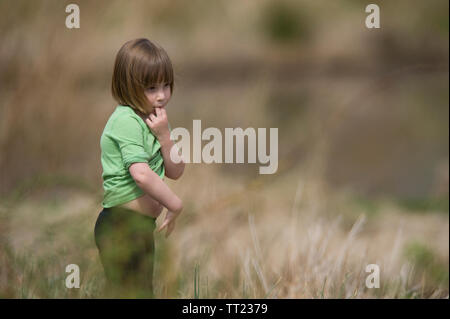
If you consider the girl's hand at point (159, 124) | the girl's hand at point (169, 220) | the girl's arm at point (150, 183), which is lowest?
the girl's hand at point (169, 220)

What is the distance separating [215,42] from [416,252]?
4.64 meters

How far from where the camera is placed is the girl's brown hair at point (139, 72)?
105 cm

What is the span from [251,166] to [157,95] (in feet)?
10.5

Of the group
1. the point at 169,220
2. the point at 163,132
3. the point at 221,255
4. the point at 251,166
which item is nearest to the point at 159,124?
the point at 163,132

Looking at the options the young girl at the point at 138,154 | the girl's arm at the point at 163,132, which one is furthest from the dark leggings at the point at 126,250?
the girl's arm at the point at 163,132

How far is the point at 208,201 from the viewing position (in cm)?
219

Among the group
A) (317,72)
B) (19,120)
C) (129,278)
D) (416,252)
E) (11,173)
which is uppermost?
(317,72)

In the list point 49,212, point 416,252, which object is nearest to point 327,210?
point 416,252

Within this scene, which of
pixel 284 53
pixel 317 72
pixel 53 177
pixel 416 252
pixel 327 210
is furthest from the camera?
pixel 317 72

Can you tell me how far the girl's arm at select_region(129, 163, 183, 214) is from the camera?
1.00 meters

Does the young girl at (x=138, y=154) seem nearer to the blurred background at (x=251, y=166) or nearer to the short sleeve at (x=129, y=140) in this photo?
the short sleeve at (x=129, y=140)

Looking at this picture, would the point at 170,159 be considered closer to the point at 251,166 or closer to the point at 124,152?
the point at 124,152

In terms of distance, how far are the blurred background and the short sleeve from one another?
213 mm
